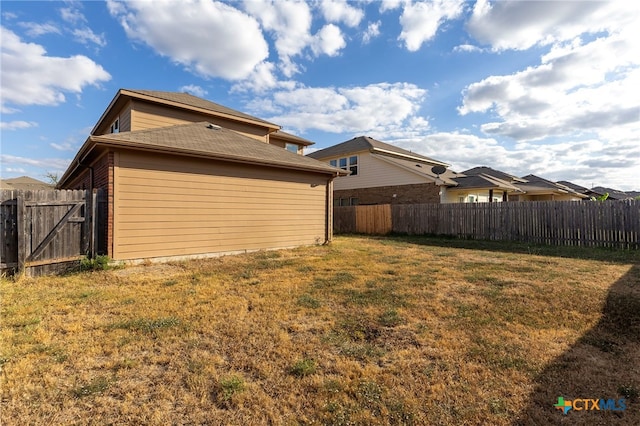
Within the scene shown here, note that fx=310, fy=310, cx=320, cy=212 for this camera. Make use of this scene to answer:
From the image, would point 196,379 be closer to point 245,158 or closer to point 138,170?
point 138,170

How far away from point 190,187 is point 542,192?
24338 millimetres

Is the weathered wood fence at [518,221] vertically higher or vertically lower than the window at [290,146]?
lower

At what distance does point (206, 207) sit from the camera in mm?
8562

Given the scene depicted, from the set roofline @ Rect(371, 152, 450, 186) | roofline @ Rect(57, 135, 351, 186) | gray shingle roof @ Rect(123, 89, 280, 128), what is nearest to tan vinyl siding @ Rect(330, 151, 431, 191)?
roofline @ Rect(371, 152, 450, 186)

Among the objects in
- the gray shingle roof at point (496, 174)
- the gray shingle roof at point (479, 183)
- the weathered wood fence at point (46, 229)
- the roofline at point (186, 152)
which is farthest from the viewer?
the gray shingle roof at point (496, 174)

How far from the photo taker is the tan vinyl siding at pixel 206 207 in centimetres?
734

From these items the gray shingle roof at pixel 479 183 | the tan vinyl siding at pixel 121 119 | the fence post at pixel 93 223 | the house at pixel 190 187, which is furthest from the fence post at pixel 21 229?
the gray shingle roof at pixel 479 183

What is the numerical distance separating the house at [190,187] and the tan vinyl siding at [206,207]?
2 centimetres

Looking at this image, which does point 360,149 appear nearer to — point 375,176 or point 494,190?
point 375,176

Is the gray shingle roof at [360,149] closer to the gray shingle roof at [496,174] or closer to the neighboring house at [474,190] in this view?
the gray shingle roof at [496,174]

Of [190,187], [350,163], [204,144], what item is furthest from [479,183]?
[190,187]

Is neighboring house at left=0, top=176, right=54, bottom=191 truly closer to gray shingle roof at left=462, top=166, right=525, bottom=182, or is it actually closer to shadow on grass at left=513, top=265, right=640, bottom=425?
shadow on grass at left=513, top=265, right=640, bottom=425

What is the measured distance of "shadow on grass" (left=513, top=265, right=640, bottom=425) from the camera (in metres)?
2.20

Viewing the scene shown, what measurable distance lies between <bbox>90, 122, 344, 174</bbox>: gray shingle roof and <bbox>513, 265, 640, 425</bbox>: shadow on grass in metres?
7.88
